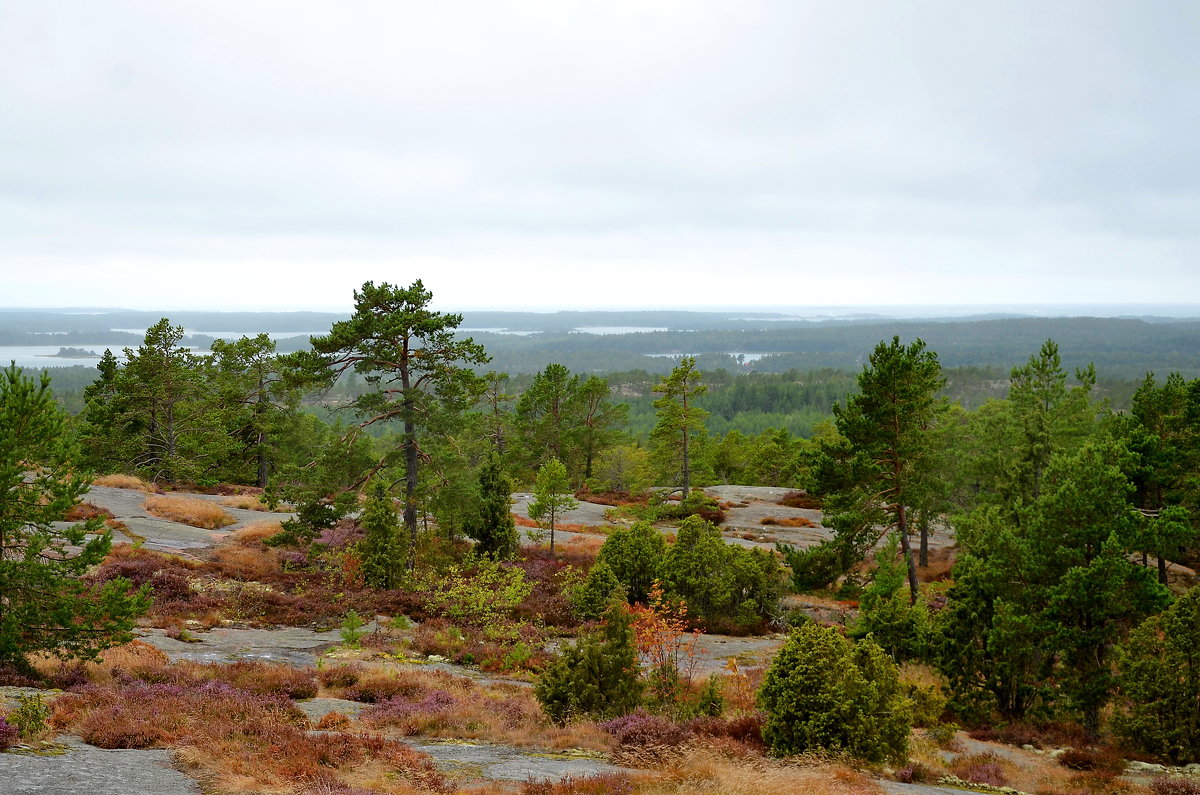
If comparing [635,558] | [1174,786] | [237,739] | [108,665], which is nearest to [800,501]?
[635,558]

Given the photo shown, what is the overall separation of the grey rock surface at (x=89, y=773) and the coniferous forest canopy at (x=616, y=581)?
515mm

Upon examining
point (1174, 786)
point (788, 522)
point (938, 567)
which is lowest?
point (938, 567)

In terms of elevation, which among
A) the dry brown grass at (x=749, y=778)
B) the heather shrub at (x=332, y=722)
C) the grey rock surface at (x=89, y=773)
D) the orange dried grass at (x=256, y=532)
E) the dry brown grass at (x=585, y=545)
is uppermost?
the grey rock surface at (x=89, y=773)

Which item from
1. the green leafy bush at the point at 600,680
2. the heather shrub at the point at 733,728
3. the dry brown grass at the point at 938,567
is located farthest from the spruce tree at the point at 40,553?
the dry brown grass at the point at 938,567

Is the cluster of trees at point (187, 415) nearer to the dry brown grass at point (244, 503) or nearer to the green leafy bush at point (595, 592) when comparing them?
the dry brown grass at point (244, 503)

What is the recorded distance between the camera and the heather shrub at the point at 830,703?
1130 centimetres

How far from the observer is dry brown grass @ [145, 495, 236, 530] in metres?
31.0

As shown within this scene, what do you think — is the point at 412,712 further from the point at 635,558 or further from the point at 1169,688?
the point at 1169,688

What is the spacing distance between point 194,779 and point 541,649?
1255cm

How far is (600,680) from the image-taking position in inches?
521

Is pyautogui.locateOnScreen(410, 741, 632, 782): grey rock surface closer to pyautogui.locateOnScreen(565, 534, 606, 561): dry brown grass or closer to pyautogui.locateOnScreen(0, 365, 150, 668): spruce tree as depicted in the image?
pyautogui.locateOnScreen(0, 365, 150, 668): spruce tree

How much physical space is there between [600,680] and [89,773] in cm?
781

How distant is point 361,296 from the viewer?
82.0ft

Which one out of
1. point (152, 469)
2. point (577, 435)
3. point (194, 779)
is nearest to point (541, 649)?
point (194, 779)
